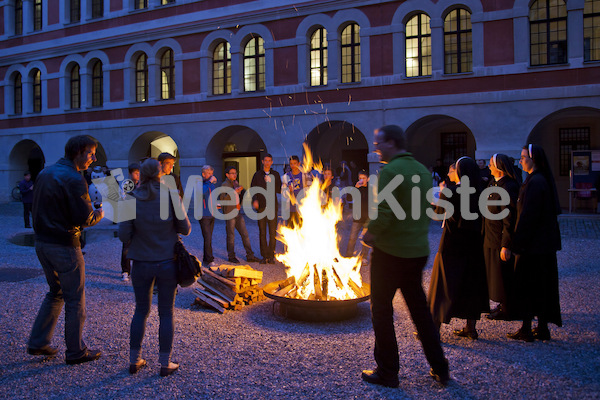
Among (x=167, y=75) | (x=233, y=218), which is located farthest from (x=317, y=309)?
(x=167, y=75)

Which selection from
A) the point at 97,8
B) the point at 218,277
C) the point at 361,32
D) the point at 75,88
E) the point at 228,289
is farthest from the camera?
the point at 75,88

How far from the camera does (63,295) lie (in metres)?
4.38

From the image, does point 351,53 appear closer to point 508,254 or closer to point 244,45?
point 244,45

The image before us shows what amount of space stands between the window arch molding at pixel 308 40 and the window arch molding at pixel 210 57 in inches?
115

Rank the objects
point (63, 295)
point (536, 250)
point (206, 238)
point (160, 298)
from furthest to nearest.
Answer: point (206, 238) < point (536, 250) < point (63, 295) < point (160, 298)

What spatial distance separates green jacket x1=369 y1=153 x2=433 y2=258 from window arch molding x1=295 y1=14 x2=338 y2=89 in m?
15.2

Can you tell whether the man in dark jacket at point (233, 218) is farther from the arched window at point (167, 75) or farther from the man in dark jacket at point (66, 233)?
the arched window at point (167, 75)

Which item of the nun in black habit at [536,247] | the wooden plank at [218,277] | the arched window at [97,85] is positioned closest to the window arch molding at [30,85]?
the arched window at [97,85]

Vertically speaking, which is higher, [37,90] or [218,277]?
[37,90]

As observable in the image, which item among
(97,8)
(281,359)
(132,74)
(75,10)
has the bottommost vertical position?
(281,359)

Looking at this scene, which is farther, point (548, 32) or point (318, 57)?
point (318, 57)

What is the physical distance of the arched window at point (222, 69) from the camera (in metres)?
20.9

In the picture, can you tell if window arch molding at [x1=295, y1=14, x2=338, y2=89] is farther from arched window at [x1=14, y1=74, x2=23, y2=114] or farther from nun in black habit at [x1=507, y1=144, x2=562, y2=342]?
arched window at [x1=14, y1=74, x2=23, y2=114]

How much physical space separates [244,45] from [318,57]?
3439 mm
